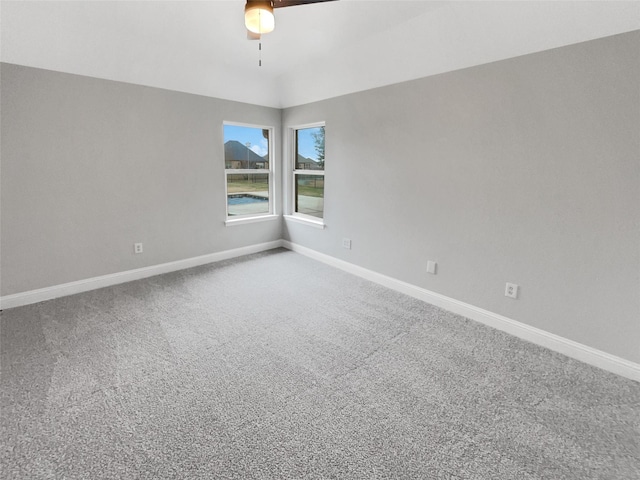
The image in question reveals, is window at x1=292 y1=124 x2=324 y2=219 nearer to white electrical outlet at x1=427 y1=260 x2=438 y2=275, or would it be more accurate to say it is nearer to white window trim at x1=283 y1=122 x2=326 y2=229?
white window trim at x1=283 y1=122 x2=326 y2=229

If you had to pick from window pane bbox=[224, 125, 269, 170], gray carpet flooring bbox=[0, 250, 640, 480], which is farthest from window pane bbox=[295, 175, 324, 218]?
gray carpet flooring bbox=[0, 250, 640, 480]

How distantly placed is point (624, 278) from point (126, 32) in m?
4.48

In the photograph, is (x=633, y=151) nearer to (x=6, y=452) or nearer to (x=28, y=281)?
(x=6, y=452)

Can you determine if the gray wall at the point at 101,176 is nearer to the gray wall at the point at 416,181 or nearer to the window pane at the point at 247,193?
the gray wall at the point at 416,181

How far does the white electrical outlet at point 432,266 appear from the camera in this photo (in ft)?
10.1

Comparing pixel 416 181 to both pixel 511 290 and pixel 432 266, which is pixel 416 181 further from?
pixel 511 290

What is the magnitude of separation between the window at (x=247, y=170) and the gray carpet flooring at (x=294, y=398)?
81.9 inches

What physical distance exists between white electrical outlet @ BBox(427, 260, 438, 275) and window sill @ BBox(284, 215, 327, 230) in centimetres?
160

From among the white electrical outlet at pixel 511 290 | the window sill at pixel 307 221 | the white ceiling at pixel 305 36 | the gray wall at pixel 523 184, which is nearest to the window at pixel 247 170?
the window sill at pixel 307 221

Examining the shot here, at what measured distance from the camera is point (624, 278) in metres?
2.02

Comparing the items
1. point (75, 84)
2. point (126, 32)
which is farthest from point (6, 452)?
point (126, 32)

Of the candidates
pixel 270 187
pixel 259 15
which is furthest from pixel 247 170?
pixel 259 15

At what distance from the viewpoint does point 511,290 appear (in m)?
2.56

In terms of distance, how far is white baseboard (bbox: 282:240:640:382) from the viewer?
6.85 ft
